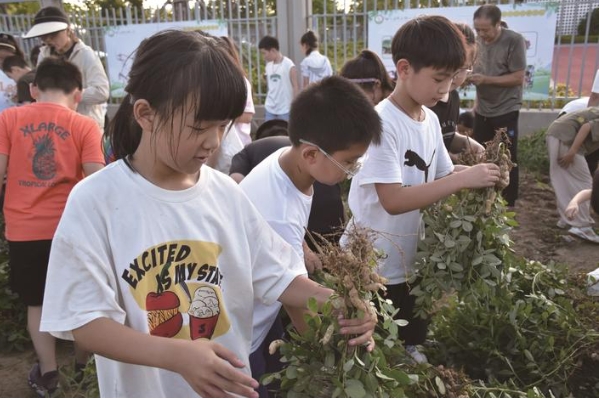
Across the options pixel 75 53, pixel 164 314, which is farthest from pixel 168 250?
pixel 75 53

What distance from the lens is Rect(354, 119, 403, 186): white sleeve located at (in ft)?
6.68

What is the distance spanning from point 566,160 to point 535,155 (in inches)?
98.5

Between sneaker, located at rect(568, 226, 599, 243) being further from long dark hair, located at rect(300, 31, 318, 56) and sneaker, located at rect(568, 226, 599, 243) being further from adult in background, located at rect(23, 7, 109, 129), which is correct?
long dark hair, located at rect(300, 31, 318, 56)

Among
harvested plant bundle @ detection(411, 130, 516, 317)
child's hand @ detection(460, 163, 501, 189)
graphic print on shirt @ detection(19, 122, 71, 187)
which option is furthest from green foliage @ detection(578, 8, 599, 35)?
graphic print on shirt @ detection(19, 122, 71, 187)

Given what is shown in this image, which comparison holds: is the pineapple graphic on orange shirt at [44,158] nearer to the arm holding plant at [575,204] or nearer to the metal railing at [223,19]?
the arm holding plant at [575,204]

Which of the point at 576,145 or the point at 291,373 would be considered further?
the point at 576,145

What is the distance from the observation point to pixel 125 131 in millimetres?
1316

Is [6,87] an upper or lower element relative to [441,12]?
lower

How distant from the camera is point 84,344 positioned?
111cm

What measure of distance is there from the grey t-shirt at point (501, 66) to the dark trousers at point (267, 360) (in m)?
4.03

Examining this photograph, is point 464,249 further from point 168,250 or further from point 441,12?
point 441,12

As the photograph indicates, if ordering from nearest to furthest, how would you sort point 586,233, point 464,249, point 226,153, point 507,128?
point 464,249, point 226,153, point 586,233, point 507,128

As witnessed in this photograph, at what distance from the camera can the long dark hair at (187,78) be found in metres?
1.14

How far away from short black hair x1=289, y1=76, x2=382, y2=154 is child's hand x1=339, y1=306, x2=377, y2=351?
0.67 m
